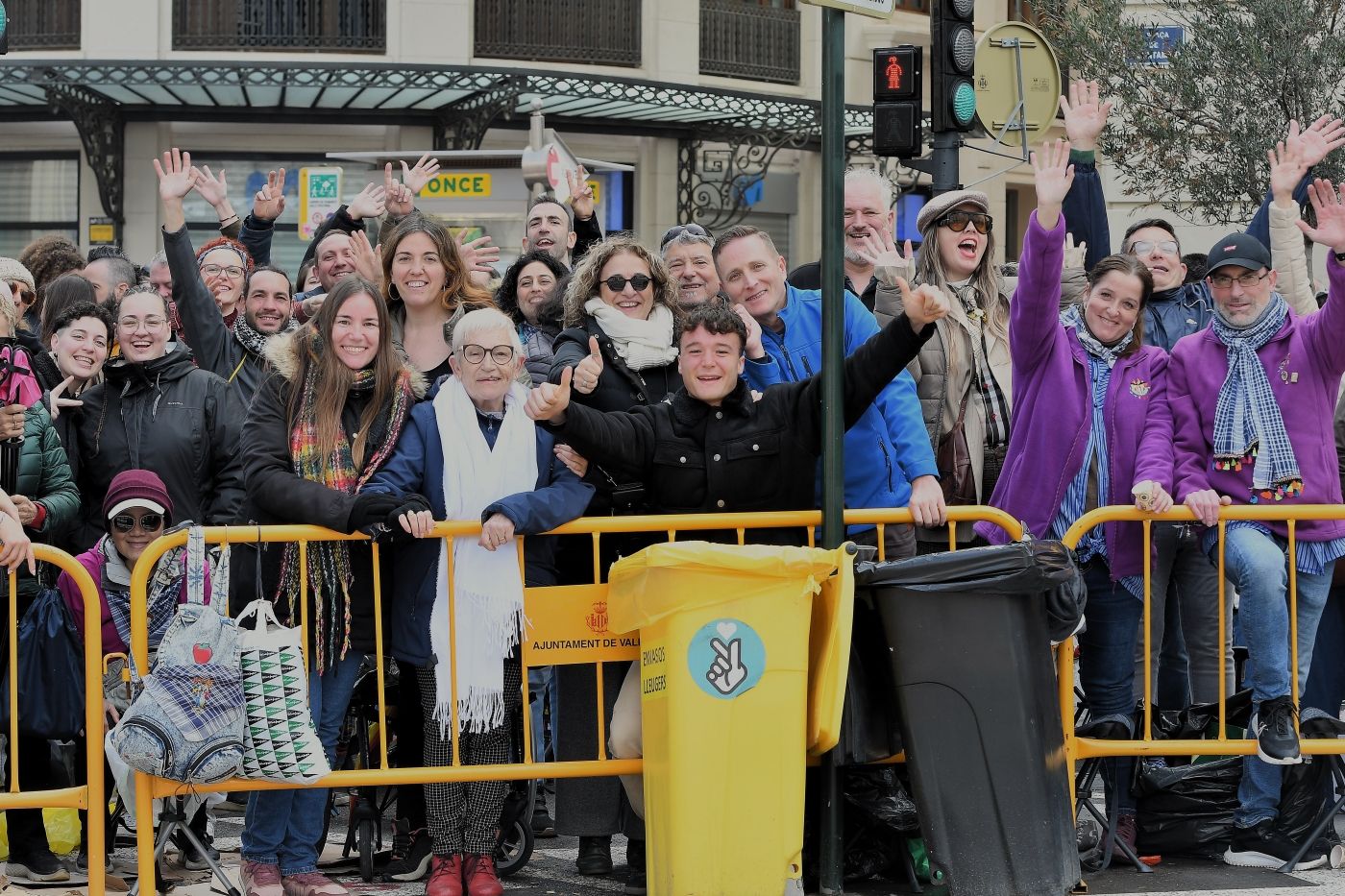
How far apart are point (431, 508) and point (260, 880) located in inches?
53.8

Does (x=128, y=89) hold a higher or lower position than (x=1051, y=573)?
higher

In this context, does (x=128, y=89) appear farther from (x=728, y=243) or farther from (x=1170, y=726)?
(x=1170, y=726)

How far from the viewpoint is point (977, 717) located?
580 cm

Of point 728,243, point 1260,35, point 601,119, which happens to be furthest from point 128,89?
point 728,243

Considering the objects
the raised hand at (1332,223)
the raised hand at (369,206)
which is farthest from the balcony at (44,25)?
the raised hand at (1332,223)

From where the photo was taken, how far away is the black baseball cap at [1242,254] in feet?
22.1

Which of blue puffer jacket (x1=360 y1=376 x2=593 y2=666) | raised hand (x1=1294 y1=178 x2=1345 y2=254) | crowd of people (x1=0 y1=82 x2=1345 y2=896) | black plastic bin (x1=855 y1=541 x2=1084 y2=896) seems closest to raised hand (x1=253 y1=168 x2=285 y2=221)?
crowd of people (x1=0 y1=82 x2=1345 y2=896)

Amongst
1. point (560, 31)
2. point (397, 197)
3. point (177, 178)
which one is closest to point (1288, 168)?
point (397, 197)

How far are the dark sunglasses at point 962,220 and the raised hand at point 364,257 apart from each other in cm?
247

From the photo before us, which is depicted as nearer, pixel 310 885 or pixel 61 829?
pixel 310 885

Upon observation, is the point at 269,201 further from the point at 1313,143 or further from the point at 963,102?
the point at 1313,143

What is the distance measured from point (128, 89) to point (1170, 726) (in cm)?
1747

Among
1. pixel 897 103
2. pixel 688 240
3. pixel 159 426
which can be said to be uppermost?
pixel 897 103

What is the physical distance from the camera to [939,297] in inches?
231
